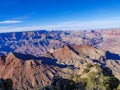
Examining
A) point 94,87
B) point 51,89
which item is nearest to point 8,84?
point 51,89

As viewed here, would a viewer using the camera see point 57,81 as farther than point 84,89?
Yes

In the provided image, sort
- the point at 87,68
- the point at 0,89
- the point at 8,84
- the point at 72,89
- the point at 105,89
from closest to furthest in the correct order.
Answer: the point at 0,89, the point at 8,84, the point at 105,89, the point at 72,89, the point at 87,68

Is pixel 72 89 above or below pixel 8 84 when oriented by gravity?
below

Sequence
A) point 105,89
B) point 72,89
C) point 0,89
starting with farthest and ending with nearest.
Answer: point 72,89 → point 105,89 → point 0,89

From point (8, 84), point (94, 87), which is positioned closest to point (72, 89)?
point (94, 87)

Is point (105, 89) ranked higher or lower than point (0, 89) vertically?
lower

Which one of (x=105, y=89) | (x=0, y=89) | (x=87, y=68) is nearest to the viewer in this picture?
(x=0, y=89)

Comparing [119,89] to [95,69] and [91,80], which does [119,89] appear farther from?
[95,69]

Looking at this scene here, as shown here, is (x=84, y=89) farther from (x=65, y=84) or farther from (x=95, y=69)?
(x=95, y=69)

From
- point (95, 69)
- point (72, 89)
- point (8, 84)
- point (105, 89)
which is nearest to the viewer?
point (8, 84)

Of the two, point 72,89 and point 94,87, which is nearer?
point 94,87
